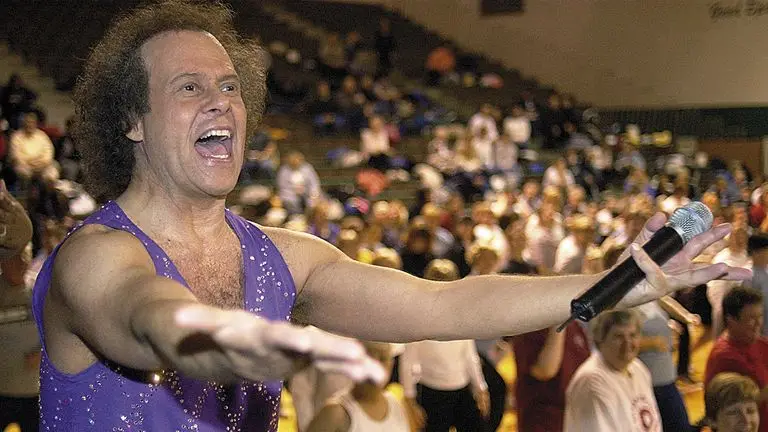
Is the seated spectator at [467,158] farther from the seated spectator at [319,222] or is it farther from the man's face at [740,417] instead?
the man's face at [740,417]

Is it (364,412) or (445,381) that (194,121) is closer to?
(364,412)

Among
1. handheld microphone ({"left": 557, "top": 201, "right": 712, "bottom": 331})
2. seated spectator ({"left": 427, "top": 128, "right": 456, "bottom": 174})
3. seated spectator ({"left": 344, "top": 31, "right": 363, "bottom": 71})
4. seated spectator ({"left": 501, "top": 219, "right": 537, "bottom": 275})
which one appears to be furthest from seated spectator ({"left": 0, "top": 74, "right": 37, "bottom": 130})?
handheld microphone ({"left": 557, "top": 201, "right": 712, "bottom": 331})

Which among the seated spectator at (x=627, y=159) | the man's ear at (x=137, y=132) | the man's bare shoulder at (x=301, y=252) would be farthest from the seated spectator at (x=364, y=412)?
the seated spectator at (x=627, y=159)

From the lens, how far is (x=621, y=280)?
1.74 metres

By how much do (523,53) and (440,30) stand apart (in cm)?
192

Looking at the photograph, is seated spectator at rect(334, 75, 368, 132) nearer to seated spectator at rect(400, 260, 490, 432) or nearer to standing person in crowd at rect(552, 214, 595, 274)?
standing person in crowd at rect(552, 214, 595, 274)

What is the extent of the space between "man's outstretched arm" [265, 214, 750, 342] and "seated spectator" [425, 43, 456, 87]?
16636 millimetres

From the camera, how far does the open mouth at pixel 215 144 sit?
1881 mm

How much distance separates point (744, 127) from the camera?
16609mm

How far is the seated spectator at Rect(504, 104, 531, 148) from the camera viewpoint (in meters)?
15.9

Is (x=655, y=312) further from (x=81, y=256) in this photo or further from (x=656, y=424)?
(x=81, y=256)

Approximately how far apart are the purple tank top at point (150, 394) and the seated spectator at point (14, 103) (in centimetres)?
1037

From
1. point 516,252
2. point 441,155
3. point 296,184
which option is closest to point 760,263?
point 516,252

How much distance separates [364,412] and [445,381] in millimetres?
1676
